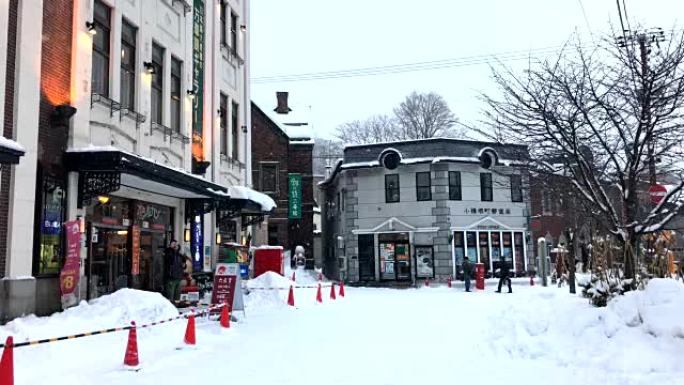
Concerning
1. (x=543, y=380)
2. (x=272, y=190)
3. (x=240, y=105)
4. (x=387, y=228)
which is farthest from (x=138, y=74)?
(x=272, y=190)

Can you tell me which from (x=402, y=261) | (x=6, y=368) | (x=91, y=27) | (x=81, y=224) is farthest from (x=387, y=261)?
(x=6, y=368)

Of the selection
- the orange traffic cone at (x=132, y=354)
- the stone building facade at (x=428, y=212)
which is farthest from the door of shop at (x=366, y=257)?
the orange traffic cone at (x=132, y=354)

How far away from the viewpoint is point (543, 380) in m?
7.84

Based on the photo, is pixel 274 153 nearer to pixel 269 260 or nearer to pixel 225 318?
pixel 269 260

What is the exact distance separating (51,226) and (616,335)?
10449 millimetres

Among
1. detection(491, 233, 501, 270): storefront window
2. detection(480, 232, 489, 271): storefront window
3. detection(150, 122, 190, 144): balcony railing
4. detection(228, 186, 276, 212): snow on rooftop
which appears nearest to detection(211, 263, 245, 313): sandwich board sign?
detection(150, 122, 190, 144): balcony railing

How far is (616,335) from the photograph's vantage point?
30.3 feet

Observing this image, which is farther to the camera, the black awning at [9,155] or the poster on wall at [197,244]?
the poster on wall at [197,244]

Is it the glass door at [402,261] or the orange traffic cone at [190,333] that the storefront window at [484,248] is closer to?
the glass door at [402,261]

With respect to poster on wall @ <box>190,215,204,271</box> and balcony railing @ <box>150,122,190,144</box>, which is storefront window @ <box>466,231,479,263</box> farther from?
balcony railing @ <box>150,122,190,144</box>

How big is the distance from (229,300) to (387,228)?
1943 centimetres

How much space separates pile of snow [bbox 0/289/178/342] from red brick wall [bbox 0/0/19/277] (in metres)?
1.21

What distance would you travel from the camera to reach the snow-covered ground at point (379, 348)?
798 centimetres

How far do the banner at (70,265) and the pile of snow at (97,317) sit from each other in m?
0.39
